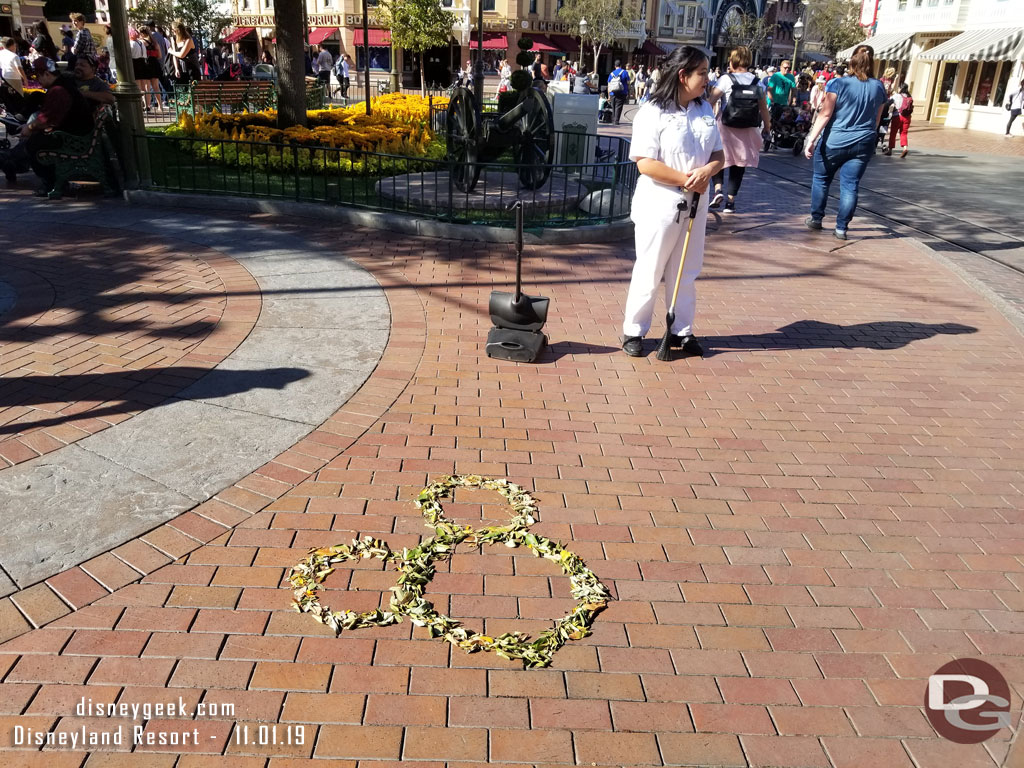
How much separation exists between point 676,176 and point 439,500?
248 centimetres

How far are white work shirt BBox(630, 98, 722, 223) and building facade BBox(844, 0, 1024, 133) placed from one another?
26.2m

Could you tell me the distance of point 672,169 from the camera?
471 cm

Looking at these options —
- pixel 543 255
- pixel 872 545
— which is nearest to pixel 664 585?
pixel 872 545

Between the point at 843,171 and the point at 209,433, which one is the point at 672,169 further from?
the point at 843,171

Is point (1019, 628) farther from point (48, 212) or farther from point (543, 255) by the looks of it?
point (48, 212)

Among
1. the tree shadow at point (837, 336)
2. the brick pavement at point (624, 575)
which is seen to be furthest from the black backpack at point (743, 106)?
the brick pavement at point (624, 575)

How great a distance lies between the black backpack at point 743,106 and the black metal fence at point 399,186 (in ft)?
4.04

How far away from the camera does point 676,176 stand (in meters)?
4.71

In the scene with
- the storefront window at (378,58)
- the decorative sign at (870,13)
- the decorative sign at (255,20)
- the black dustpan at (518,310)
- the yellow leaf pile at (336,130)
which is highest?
the decorative sign at (870,13)

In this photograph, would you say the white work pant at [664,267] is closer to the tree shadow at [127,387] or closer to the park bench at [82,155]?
the tree shadow at [127,387]

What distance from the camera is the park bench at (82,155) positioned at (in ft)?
28.8

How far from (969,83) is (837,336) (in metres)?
30.6

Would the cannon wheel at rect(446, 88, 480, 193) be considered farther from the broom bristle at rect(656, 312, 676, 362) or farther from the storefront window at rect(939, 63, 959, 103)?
the storefront window at rect(939, 63, 959, 103)

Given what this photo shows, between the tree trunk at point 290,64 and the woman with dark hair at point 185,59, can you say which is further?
the woman with dark hair at point 185,59
